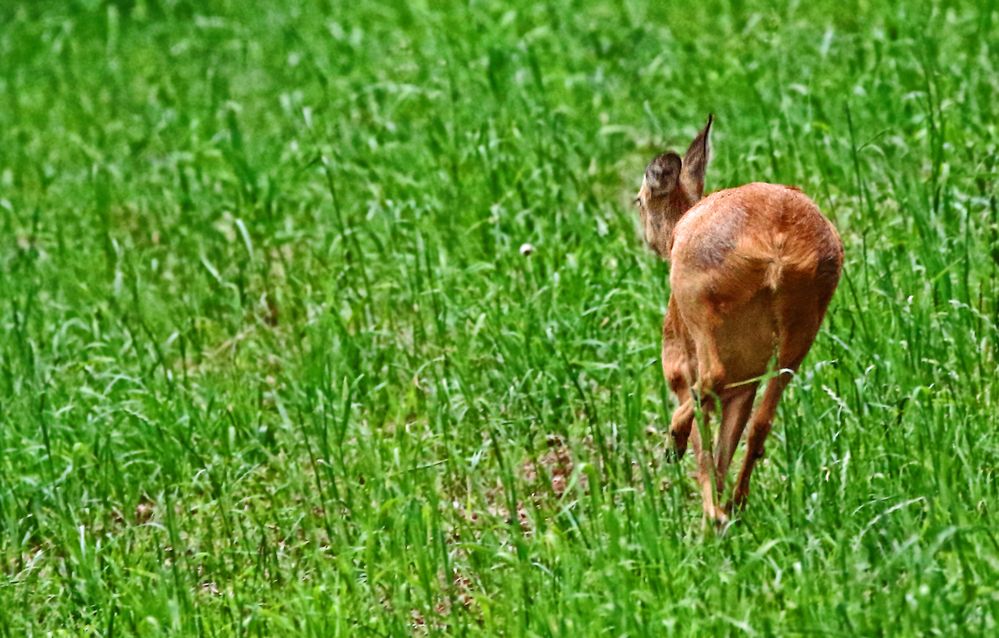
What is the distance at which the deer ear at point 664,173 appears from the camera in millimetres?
4574

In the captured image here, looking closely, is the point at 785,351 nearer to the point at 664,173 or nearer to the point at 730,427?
the point at 730,427

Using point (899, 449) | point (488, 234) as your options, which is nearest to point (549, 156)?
point (488, 234)

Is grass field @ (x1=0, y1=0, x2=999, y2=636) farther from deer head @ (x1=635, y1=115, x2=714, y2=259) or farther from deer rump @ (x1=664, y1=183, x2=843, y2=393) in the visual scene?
deer head @ (x1=635, y1=115, x2=714, y2=259)

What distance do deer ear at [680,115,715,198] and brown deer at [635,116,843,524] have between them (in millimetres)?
202

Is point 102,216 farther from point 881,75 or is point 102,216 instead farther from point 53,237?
point 881,75

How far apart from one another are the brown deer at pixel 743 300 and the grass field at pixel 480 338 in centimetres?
21

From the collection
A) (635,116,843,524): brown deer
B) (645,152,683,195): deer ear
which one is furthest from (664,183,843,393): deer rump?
(645,152,683,195): deer ear

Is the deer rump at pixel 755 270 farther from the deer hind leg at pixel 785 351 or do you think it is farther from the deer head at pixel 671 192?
the deer head at pixel 671 192

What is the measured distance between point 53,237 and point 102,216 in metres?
0.26

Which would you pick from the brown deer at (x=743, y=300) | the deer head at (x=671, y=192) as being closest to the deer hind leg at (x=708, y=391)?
the brown deer at (x=743, y=300)

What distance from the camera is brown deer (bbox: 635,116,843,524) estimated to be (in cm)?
399

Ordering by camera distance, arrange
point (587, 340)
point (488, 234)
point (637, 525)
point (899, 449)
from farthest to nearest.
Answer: point (488, 234), point (587, 340), point (899, 449), point (637, 525)

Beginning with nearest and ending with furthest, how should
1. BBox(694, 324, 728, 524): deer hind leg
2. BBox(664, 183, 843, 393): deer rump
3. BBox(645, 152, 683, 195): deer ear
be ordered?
BBox(664, 183, 843, 393): deer rump < BBox(694, 324, 728, 524): deer hind leg < BBox(645, 152, 683, 195): deer ear

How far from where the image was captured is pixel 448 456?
18.3ft
